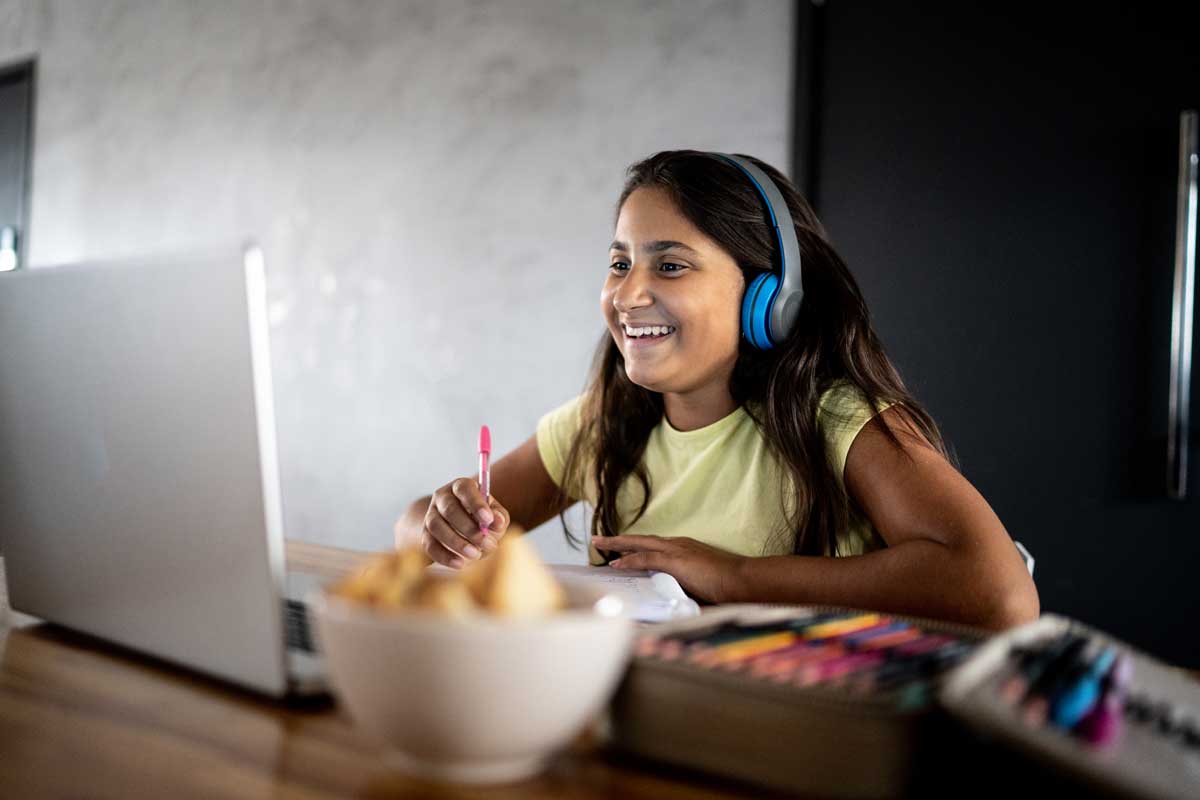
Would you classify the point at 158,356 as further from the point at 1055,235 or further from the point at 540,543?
Answer: the point at 540,543

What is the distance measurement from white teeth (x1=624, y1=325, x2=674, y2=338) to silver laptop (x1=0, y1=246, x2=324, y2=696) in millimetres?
732

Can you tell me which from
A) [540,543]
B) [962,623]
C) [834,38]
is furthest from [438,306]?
[962,623]

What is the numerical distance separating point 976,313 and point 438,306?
1633 millimetres

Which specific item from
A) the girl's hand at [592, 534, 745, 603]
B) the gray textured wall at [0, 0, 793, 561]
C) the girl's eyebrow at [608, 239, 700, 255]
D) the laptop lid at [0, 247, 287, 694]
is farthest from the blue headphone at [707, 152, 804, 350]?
the gray textured wall at [0, 0, 793, 561]

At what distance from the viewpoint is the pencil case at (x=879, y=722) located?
0.45 meters

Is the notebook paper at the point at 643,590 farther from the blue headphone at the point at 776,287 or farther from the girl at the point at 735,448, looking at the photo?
the blue headphone at the point at 776,287

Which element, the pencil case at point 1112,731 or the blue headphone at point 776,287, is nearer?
the pencil case at point 1112,731

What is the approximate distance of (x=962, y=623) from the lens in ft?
3.28

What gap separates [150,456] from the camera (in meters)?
0.70

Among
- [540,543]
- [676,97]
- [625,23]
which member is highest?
[625,23]

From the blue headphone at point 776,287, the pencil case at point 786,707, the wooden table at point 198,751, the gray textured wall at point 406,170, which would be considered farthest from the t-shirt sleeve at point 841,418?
the gray textured wall at point 406,170

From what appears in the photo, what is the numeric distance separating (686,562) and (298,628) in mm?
470

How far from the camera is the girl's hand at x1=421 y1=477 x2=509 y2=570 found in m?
1.22

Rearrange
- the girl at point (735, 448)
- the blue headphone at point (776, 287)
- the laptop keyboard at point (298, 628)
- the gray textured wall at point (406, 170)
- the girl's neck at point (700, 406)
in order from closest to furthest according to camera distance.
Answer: the laptop keyboard at point (298, 628) → the girl at point (735, 448) → the blue headphone at point (776, 287) → the girl's neck at point (700, 406) → the gray textured wall at point (406, 170)
